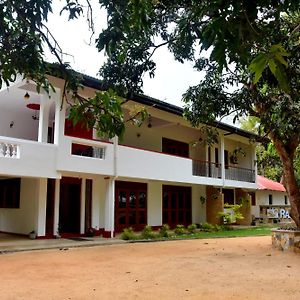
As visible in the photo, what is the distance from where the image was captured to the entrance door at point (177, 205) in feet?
67.6

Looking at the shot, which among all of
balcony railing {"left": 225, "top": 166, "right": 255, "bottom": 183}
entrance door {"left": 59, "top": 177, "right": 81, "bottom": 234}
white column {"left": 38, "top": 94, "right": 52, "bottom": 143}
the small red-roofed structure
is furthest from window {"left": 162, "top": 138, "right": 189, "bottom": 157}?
white column {"left": 38, "top": 94, "right": 52, "bottom": 143}

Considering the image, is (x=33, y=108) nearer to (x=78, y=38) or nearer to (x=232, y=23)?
(x=78, y=38)

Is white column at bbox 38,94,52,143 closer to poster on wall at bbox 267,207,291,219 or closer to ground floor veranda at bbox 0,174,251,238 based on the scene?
ground floor veranda at bbox 0,174,251,238

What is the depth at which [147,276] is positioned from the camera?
751 centimetres

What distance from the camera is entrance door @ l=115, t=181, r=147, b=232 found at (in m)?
17.8

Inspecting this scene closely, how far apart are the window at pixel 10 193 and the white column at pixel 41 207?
1.68m

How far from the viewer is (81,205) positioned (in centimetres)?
1614

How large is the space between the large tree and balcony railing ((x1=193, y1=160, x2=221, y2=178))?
9494 millimetres

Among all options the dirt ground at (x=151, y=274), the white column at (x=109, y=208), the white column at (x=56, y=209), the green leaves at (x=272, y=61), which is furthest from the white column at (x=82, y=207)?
the green leaves at (x=272, y=61)

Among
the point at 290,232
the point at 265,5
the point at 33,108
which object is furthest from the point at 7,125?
the point at 265,5

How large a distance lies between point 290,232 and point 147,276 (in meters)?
5.40

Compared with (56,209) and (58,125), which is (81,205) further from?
(58,125)

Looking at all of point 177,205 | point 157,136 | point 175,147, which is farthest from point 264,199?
point 157,136

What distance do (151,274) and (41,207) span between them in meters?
7.73
